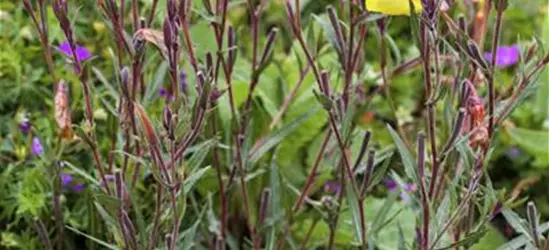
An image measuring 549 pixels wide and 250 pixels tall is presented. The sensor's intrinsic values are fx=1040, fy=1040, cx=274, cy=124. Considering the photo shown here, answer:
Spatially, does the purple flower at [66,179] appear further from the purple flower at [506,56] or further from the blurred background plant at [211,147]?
the purple flower at [506,56]

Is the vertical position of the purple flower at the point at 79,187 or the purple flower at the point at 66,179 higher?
the purple flower at the point at 66,179

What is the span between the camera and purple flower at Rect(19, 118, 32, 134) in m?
1.78

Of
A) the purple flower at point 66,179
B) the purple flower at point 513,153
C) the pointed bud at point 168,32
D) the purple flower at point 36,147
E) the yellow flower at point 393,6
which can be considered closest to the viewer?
the pointed bud at point 168,32

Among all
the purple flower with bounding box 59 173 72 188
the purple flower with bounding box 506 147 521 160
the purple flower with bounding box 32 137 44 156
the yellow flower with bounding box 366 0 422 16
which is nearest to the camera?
the yellow flower with bounding box 366 0 422 16

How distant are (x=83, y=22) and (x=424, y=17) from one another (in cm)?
100

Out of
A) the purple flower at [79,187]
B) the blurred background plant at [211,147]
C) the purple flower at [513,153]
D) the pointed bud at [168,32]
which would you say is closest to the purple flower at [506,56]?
the blurred background plant at [211,147]

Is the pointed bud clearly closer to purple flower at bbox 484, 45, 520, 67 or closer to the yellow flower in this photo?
the yellow flower

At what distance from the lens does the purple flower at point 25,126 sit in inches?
70.0

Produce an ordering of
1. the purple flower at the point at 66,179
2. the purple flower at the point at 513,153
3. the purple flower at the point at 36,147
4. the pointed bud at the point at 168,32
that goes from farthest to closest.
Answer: the purple flower at the point at 513,153 < the purple flower at the point at 66,179 < the purple flower at the point at 36,147 < the pointed bud at the point at 168,32

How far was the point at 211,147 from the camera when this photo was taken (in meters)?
1.58

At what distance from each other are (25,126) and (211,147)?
0.46 meters

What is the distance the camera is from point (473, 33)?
1.81m

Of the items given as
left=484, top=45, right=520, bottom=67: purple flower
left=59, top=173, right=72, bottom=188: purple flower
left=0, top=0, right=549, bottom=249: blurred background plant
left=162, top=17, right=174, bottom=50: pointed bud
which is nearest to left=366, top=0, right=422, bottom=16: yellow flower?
left=0, top=0, right=549, bottom=249: blurred background plant

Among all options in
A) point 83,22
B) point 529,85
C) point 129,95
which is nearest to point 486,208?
point 529,85
